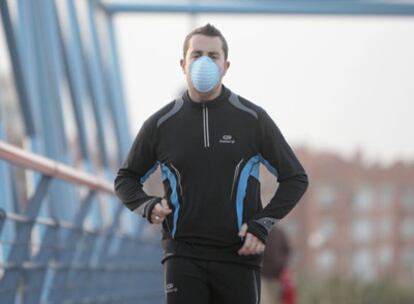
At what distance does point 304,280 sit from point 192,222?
620 inches

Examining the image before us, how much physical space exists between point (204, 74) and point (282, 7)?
1566 cm

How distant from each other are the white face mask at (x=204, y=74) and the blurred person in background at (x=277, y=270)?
583 centimetres

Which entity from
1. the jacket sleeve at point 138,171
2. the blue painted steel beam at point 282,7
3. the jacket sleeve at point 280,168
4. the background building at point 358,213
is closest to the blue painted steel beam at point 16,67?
the jacket sleeve at point 138,171

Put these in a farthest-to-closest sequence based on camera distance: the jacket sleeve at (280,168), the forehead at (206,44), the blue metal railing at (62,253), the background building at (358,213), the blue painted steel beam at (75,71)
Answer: the background building at (358,213)
the blue painted steel beam at (75,71)
the blue metal railing at (62,253)
the jacket sleeve at (280,168)
the forehead at (206,44)

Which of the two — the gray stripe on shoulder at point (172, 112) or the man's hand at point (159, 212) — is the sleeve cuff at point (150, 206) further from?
the gray stripe on shoulder at point (172, 112)

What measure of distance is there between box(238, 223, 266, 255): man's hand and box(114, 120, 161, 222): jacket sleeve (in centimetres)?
41

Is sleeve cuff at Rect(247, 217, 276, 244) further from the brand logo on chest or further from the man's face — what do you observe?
the man's face

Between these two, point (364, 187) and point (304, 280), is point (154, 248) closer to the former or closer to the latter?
point (304, 280)

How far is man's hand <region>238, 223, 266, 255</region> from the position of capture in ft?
19.2

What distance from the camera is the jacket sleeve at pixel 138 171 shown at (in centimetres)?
609

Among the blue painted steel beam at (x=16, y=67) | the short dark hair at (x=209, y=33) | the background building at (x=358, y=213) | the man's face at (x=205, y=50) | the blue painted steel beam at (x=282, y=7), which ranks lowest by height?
the background building at (x=358, y=213)

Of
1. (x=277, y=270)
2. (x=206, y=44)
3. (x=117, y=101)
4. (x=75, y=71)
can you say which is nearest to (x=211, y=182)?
(x=206, y=44)

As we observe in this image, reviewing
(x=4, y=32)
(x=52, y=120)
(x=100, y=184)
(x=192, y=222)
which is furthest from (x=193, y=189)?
(x=52, y=120)

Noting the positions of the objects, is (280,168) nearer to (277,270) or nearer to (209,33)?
(209,33)
